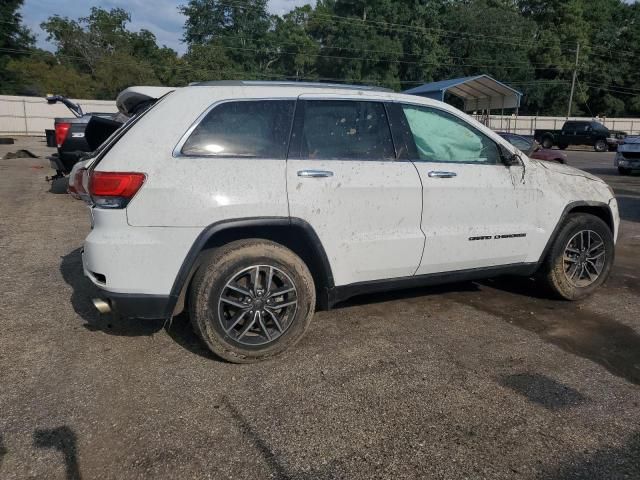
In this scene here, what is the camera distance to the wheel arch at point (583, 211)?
179 inches

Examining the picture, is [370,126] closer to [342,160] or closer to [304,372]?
[342,160]

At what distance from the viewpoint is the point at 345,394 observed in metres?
3.13

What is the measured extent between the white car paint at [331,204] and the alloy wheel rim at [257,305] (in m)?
0.36

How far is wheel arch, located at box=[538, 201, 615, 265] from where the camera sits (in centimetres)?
454

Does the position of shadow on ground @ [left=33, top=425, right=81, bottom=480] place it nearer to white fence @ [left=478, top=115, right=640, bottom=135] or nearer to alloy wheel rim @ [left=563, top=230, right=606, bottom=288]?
alloy wheel rim @ [left=563, top=230, right=606, bottom=288]

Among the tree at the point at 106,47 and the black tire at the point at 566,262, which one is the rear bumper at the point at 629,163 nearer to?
the black tire at the point at 566,262

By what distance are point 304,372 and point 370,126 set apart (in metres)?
1.82

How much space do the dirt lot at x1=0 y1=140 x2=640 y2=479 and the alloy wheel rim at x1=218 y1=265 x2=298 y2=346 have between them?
0.24m

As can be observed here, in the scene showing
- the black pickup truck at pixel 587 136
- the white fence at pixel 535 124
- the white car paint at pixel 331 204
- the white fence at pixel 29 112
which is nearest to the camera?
the white car paint at pixel 331 204

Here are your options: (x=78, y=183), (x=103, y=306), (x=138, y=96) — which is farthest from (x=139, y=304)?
(x=138, y=96)

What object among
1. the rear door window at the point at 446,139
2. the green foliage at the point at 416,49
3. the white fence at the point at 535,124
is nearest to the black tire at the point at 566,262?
the rear door window at the point at 446,139

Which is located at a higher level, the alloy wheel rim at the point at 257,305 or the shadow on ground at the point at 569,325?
the alloy wheel rim at the point at 257,305

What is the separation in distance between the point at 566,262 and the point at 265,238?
2.82m

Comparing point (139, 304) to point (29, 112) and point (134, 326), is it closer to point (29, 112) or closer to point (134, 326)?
point (134, 326)
